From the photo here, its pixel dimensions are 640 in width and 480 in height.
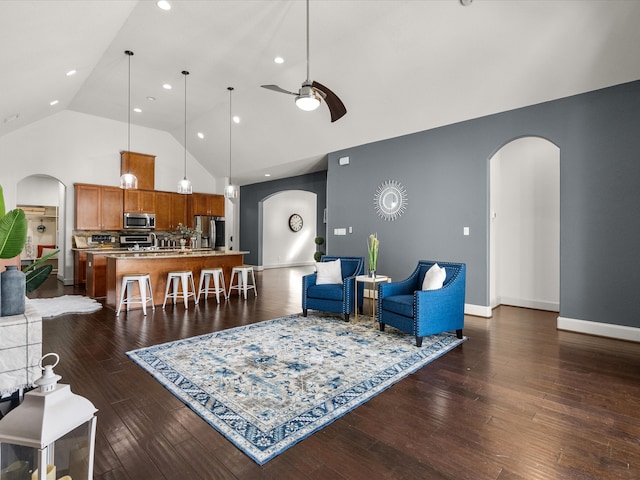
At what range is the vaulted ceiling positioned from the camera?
365 centimetres

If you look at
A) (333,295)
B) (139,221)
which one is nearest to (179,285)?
(333,295)

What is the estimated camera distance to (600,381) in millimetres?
2904

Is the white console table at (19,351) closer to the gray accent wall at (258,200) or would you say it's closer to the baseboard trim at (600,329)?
the baseboard trim at (600,329)

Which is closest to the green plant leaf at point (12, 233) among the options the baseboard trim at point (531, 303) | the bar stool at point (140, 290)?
the bar stool at point (140, 290)

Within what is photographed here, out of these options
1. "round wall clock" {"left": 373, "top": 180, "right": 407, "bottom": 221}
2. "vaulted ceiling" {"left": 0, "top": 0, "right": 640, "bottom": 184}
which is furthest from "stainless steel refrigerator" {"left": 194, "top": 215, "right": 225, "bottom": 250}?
"round wall clock" {"left": 373, "top": 180, "right": 407, "bottom": 221}

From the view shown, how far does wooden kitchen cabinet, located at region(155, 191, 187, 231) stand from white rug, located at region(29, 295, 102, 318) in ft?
10.6

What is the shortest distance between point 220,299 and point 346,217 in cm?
297

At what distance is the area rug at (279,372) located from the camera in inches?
87.1

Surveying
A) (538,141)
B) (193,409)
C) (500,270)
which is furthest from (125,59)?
(500,270)

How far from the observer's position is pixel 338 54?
203 inches

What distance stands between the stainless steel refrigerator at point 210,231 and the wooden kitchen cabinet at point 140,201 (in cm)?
129

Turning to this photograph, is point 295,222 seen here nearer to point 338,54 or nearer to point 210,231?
point 210,231

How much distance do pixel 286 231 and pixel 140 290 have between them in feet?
25.8

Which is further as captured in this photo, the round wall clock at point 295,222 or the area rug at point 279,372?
the round wall clock at point 295,222
